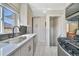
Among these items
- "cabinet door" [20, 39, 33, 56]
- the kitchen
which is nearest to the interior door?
the kitchen

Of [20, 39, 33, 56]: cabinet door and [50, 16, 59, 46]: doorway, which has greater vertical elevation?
[50, 16, 59, 46]: doorway

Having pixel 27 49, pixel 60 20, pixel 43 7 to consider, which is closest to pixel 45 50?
pixel 27 49

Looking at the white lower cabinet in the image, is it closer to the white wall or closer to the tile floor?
the tile floor

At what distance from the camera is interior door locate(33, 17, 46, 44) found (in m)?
1.37

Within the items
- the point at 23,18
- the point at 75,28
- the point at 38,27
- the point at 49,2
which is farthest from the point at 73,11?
the point at 23,18

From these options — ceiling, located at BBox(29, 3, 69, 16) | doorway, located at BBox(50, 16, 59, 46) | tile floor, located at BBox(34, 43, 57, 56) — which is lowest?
tile floor, located at BBox(34, 43, 57, 56)

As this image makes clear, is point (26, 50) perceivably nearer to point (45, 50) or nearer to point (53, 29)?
point (45, 50)

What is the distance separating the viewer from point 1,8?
4.33 ft

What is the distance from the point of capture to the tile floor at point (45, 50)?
4.22 feet

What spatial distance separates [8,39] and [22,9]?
16.9 inches

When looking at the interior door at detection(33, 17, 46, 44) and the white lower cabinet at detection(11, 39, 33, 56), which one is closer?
the white lower cabinet at detection(11, 39, 33, 56)

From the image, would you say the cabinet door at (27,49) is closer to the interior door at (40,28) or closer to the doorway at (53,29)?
the interior door at (40,28)

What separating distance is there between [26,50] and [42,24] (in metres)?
0.34

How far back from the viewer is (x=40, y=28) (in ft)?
4.54
